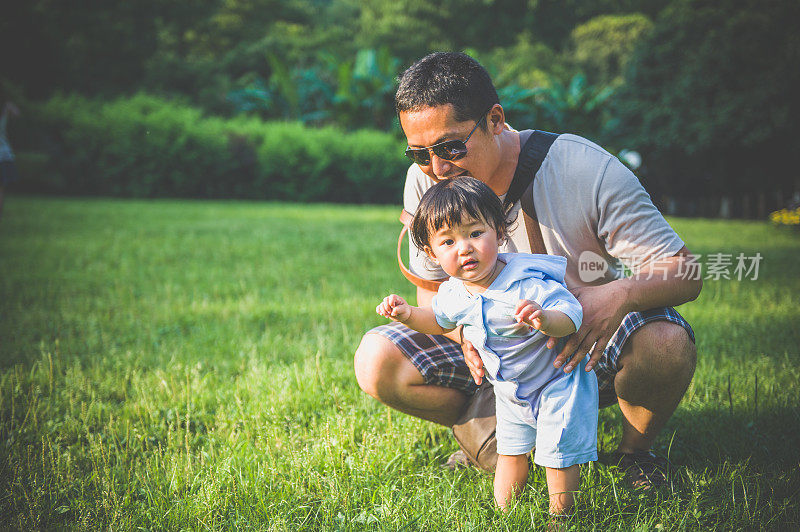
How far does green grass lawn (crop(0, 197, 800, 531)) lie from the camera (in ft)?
6.78

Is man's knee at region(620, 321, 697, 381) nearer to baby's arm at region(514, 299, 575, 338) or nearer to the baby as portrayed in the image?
the baby

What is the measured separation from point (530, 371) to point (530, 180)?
2.47 feet

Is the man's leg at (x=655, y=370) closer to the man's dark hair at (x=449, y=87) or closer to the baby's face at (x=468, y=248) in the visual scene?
the baby's face at (x=468, y=248)

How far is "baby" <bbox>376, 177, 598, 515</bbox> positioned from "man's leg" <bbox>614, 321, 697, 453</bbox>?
0.75 ft

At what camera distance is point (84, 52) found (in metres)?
24.1

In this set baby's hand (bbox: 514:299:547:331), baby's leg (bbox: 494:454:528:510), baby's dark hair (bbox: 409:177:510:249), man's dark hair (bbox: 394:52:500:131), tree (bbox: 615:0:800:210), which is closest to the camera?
baby's hand (bbox: 514:299:547:331)

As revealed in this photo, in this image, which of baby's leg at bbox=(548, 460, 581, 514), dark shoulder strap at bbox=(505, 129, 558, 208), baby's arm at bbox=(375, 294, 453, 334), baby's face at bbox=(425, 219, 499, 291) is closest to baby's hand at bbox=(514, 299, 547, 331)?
baby's face at bbox=(425, 219, 499, 291)

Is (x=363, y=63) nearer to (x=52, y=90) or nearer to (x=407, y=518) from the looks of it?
(x=52, y=90)

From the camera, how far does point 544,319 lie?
1.79 meters

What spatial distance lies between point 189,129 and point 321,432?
16.5m

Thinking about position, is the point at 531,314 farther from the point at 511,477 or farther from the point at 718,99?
the point at 718,99

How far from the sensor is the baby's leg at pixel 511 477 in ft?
6.74

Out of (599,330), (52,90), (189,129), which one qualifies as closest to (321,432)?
(599,330)

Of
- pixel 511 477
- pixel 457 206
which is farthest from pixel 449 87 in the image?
pixel 511 477
